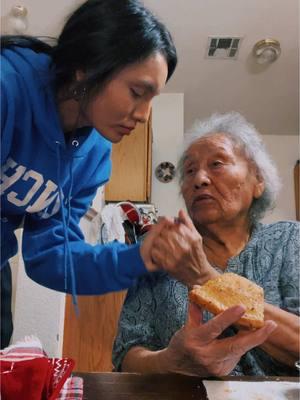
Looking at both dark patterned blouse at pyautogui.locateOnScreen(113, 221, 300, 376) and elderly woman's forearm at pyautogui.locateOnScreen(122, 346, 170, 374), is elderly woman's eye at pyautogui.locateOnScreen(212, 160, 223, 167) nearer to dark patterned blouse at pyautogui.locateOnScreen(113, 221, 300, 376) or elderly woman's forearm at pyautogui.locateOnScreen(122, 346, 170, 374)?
dark patterned blouse at pyautogui.locateOnScreen(113, 221, 300, 376)

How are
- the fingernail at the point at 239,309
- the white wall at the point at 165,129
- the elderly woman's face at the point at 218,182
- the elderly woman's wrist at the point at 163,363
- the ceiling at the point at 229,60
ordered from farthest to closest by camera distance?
the white wall at the point at 165,129
the ceiling at the point at 229,60
the elderly woman's face at the point at 218,182
the elderly woman's wrist at the point at 163,363
the fingernail at the point at 239,309

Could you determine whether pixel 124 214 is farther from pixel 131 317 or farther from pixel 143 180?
pixel 131 317

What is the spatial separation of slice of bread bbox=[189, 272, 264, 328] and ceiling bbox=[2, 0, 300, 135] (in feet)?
5.04

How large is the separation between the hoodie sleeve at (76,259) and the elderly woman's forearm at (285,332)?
0.28 meters

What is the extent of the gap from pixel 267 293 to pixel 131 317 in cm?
32

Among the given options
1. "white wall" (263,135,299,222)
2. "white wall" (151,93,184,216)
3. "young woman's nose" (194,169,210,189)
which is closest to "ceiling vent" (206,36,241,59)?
"white wall" (151,93,184,216)

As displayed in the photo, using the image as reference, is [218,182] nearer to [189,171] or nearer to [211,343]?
[189,171]

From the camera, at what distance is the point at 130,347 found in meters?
0.91

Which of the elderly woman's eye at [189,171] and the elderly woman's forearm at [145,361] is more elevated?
the elderly woman's eye at [189,171]

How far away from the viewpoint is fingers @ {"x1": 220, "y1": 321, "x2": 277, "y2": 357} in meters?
0.66

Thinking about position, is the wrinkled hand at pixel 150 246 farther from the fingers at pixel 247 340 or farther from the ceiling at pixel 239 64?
the ceiling at pixel 239 64

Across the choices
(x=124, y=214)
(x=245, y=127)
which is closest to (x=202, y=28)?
(x=124, y=214)

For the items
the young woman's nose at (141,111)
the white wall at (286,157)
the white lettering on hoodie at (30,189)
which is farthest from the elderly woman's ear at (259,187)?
the white wall at (286,157)

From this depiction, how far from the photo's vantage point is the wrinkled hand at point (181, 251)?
2.80 ft
